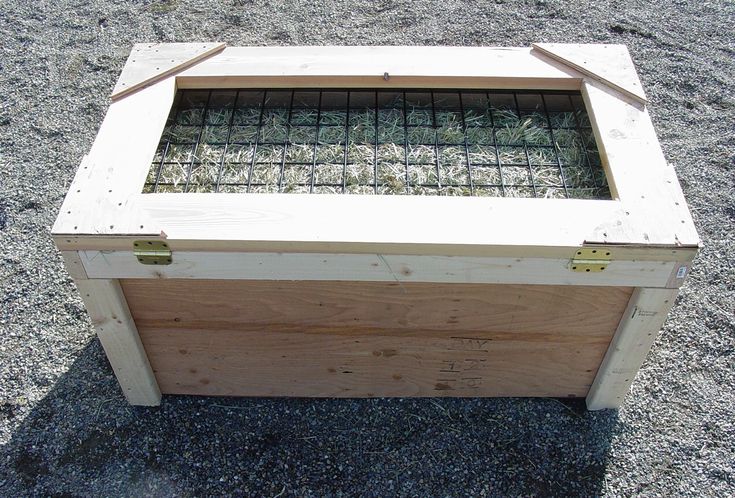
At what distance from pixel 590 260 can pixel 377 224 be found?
0.74m

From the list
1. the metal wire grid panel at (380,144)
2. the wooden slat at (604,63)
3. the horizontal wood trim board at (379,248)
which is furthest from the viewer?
the wooden slat at (604,63)

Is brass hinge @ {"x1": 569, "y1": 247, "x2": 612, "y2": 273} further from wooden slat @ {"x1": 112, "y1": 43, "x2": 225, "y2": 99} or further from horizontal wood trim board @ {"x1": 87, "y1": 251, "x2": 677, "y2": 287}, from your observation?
wooden slat @ {"x1": 112, "y1": 43, "x2": 225, "y2": 99}

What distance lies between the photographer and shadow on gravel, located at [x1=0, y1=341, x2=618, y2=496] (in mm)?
2693

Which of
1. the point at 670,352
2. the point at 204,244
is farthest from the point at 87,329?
the point at 670,352

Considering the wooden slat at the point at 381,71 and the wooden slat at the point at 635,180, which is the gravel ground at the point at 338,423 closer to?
the wooden slat at the point at 635,180

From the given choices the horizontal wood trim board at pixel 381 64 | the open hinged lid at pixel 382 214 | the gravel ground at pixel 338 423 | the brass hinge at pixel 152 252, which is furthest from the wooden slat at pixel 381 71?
the gravel ground at pixel 338 423

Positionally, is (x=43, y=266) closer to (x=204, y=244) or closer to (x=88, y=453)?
(x=88, y=453)

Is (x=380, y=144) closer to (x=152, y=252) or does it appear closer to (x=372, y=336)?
(x=372, y=336)

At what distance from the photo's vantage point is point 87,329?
328cm

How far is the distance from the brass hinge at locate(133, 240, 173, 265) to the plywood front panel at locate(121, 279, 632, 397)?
0.50ft

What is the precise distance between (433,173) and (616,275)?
0.82 meters

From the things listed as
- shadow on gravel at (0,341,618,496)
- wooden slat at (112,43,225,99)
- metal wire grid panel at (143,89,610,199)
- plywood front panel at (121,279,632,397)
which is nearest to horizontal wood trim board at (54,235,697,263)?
plywood front panel at (121,279,632,397)

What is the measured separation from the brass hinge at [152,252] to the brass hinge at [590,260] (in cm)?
140

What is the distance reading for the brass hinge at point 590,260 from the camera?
7.36 ft
